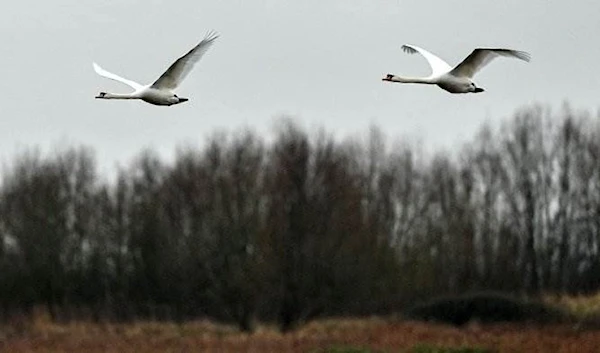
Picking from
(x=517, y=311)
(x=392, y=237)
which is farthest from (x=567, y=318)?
(x=392, y=237)

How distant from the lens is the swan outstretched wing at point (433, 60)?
72.1ft

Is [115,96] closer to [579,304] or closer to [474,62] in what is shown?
[474,62]

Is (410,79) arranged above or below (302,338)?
above

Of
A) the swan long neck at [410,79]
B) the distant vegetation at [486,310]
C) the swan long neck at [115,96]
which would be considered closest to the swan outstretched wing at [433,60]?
the swan long neck at [410,79]

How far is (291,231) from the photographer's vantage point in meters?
43.8

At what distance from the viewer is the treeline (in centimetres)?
4394

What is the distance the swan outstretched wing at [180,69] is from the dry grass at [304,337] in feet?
24.2

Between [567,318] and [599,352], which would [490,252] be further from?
[599,352]

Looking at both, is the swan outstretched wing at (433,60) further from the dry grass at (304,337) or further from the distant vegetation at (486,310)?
the distant vegetation at (486,310)

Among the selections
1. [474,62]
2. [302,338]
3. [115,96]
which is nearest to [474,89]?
[474,62]

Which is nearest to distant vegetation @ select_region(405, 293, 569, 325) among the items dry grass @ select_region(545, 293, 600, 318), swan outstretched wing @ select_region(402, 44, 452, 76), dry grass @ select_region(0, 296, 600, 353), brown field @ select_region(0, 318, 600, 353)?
dry grass @ select_region(545, 293, 600, 318)

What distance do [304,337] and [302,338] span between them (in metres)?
0.97

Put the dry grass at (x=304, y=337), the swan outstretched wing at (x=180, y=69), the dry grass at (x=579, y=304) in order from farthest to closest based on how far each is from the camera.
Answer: the dry grass at (x=579, y=304) → the dry grass at (x=304, y=337) → the swan outstretched wing at (x=180, y=69)

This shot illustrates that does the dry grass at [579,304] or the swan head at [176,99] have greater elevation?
the swan head at [176,99]
